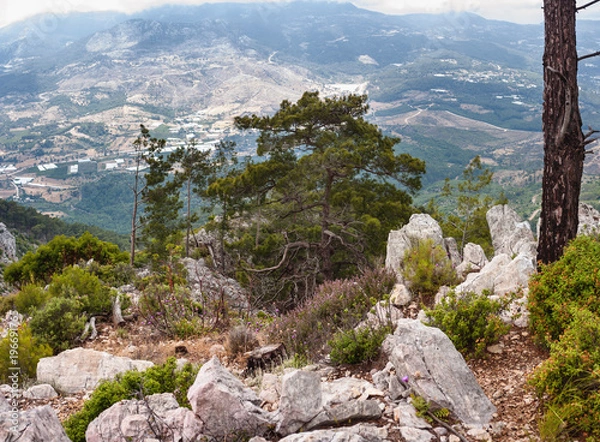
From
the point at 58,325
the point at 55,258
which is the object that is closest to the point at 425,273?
the point at 58,325

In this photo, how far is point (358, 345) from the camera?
4867 mm

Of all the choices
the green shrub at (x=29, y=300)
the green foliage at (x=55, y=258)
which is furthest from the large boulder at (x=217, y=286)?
the green shrub at (x=29, y=300)

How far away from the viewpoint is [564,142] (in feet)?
18.4

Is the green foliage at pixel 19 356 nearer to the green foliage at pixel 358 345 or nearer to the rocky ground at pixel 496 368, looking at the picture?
the rocky ground at pixel 496 368

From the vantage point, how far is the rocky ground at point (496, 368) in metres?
3.39

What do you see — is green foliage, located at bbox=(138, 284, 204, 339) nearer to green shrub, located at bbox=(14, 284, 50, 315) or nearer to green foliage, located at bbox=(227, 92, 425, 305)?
green shrub, located at bbox=(14, 284, 50, 315)

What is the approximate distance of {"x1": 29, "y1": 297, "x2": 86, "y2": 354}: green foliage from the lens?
700cm

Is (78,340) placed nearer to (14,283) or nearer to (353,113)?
(14,283)

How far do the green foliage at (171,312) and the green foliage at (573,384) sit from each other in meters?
5.39

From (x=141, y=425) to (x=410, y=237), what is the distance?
25.8ft

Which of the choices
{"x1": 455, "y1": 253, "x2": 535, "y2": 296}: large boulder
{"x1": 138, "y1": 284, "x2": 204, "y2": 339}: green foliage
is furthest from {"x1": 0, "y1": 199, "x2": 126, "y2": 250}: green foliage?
{"x1": 455, "y1": 253, "x2": 535, "y2": 296}: large boulder

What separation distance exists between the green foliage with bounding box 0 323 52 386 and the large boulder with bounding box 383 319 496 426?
15.2 feet

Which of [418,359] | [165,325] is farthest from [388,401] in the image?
[165,325]

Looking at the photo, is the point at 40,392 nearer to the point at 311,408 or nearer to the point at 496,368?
the point at 311,408
